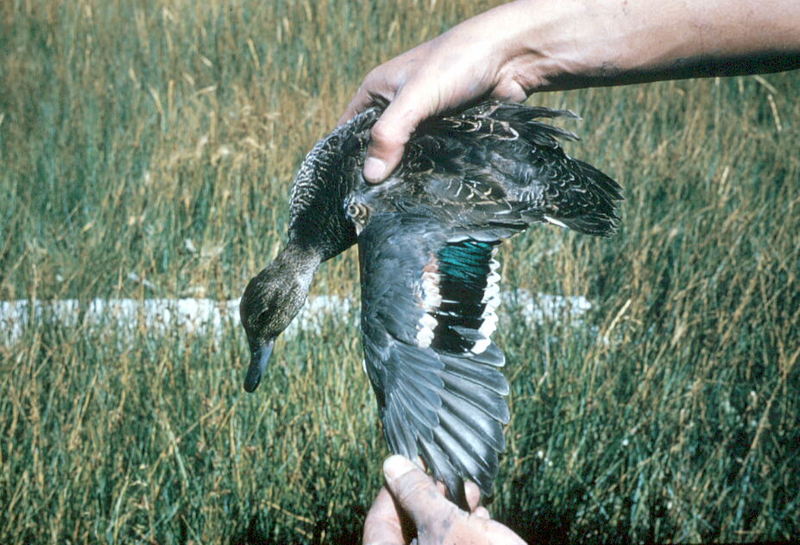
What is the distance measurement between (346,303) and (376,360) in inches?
68.0

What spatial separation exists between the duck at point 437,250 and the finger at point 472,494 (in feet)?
0.38

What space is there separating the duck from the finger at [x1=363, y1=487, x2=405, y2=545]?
9.2 inches

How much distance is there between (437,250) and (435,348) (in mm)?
362

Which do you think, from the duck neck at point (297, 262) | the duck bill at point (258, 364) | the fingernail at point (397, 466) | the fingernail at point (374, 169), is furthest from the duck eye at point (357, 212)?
the fingernail at point (397, 466)

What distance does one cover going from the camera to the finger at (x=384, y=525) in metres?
2.67

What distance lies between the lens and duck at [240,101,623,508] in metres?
2.61

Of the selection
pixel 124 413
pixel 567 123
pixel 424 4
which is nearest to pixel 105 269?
pixel 124 413

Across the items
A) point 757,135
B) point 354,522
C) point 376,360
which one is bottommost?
point 354,522

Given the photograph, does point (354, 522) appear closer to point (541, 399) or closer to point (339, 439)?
point (339, 439)

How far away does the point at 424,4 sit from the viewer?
7.70 meters

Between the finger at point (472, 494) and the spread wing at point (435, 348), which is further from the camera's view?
the finger at point (472, 494)

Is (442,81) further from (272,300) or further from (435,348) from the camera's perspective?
(272,300)

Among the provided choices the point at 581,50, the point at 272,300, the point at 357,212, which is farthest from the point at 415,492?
the point at 581,50

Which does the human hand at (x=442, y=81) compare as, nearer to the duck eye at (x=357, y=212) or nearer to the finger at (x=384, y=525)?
the duck eye at (x=357, y=212)
